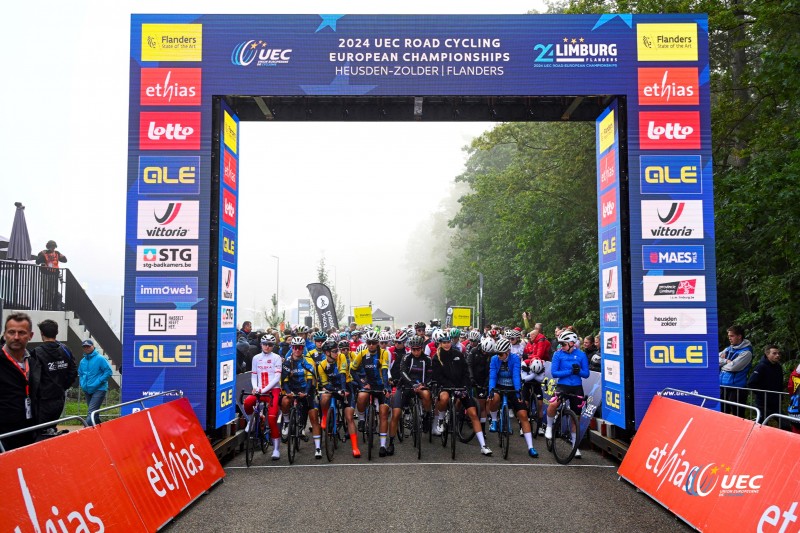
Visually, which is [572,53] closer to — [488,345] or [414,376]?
[488,345]

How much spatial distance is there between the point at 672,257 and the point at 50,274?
49.7ft

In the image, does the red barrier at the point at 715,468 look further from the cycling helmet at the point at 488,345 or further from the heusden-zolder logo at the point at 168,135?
the heusden-zolder logo at the point at 168,135

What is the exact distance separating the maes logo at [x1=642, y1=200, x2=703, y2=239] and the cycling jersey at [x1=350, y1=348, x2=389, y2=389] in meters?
4.49

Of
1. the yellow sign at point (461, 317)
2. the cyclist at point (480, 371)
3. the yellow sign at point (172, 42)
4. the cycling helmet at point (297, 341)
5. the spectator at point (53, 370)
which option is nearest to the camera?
the spectator at point (53, 370)

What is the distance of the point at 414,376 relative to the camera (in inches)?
443

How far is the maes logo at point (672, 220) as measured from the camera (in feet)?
32.5

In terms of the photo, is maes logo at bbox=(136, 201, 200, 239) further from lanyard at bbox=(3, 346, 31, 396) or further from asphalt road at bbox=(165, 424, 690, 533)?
lanyard at bbox=(3, 346, 31, 396)

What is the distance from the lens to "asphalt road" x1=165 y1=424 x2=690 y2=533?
259 inches

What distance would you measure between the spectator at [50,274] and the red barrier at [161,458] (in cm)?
1122

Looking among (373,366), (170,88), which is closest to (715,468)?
(373,366)

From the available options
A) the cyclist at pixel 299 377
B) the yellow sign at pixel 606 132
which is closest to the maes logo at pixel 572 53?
the yellow sign at pixel 606 132

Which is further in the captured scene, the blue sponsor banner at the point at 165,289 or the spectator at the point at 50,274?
the spectator at the point at 50,274

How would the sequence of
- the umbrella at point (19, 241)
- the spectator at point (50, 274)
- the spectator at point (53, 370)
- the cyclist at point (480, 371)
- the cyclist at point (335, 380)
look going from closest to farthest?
the spectator at point (53, 370) → the cyclist at point (335, 380) → the cyclist at point (480, 371) → the umbrella at point (19, 241) → the spectator at point (50, 274)

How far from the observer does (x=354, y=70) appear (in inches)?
405
